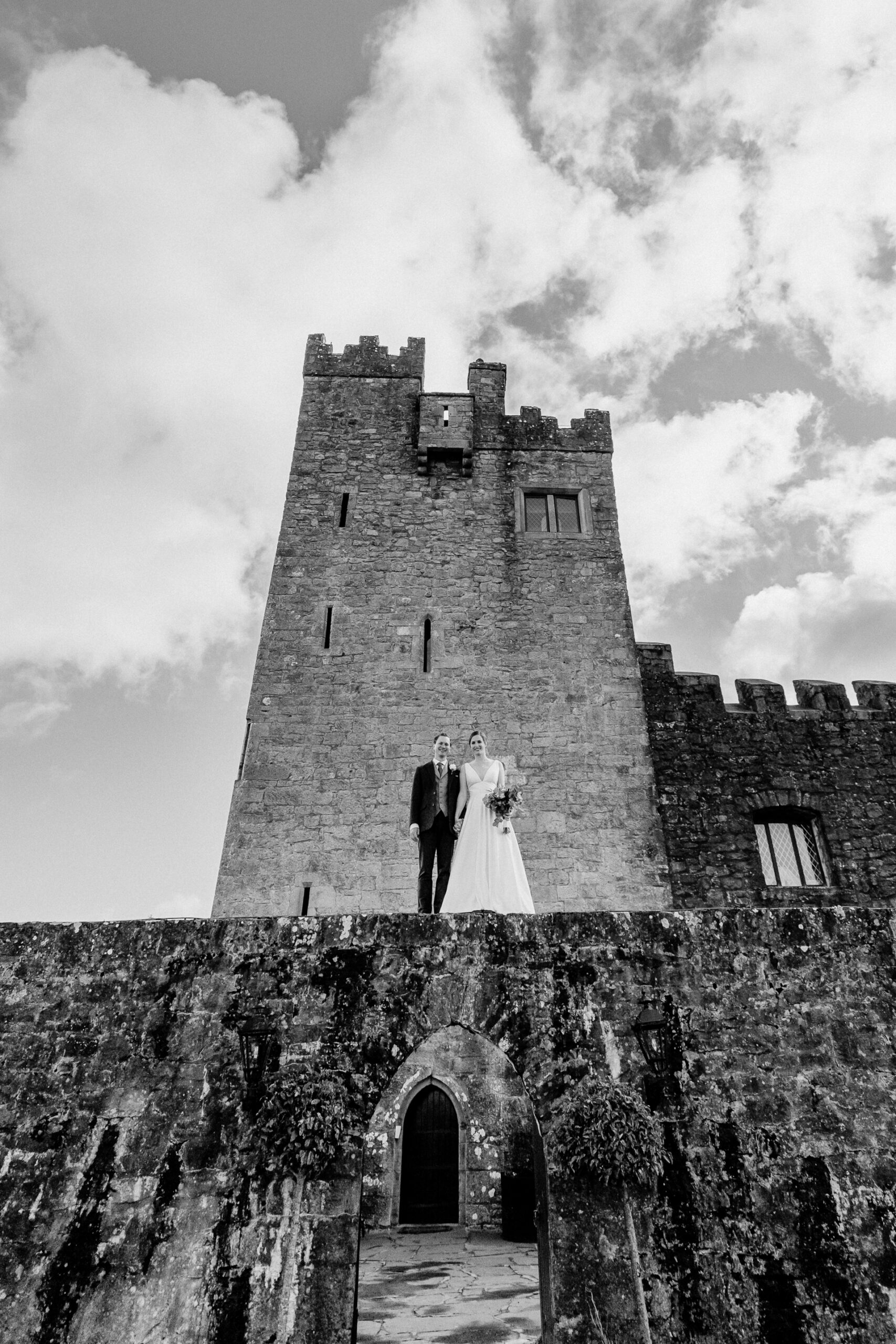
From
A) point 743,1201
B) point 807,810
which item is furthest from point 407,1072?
point 807,810

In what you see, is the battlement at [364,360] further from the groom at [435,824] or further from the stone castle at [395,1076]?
the stone castle at [395,1076]

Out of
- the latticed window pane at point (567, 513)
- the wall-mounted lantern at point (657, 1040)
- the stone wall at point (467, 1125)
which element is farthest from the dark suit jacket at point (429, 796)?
the latticed window pane at point (567, 513)

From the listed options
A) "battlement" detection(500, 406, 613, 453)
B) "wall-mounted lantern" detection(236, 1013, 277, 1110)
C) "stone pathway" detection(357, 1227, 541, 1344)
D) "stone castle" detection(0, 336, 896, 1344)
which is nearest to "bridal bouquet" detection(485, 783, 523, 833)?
"stone castle" detection(0, 336, 896, 1344)

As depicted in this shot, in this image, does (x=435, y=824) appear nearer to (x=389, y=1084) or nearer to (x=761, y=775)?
(x=389, y=1084)

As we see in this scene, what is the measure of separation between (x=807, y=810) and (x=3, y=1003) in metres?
10.7

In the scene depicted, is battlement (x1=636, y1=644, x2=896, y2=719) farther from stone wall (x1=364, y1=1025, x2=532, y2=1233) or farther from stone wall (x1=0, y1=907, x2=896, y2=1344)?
stone wall (x1=0, y1=907, x2=896, y2=1344)

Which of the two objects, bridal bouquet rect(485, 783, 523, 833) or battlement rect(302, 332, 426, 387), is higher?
battlement rect(302, 332, 426, 387)

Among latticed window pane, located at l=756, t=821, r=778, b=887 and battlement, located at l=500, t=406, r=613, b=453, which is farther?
battlement, located at l=500, t=406, r=613, b=453

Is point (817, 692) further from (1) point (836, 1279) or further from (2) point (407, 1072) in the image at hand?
(1) point (836, 1279)

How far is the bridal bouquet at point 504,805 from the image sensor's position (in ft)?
23.8

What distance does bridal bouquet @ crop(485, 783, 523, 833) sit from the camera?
725 cm

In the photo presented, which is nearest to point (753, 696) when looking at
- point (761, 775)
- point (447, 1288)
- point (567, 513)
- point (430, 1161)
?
point (761, 775)

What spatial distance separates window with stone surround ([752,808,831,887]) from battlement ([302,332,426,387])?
10512mm

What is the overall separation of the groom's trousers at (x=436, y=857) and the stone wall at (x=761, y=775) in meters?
4.91
